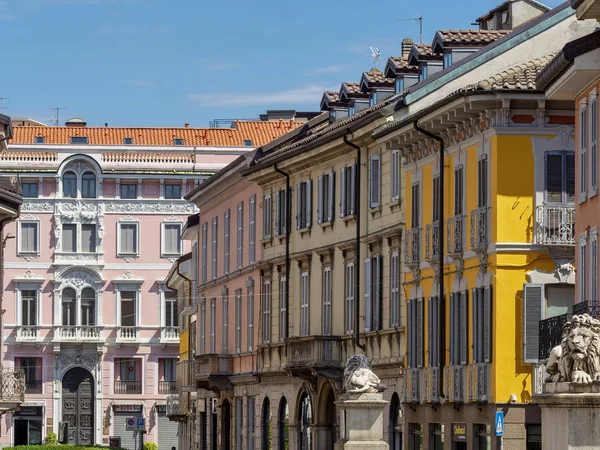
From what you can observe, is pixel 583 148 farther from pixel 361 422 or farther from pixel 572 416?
pixel 572 416

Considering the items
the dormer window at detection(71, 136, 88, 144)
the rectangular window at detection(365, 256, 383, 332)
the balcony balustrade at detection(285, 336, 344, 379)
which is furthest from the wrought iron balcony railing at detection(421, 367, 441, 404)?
the dormer window at detection(71, 136, 88, 144)

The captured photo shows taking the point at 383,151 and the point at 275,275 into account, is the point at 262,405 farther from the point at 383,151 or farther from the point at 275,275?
the point at 383,151

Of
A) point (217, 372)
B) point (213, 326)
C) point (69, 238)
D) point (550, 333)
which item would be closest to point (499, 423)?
point (550, 333)

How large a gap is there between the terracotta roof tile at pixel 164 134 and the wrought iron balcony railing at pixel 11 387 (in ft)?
170

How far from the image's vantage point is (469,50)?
51.4 m

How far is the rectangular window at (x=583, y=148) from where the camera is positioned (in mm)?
33188

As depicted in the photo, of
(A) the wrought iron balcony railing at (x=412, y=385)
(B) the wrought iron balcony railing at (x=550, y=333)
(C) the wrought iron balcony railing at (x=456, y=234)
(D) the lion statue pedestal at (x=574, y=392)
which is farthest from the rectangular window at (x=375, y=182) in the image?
(D) the lion statue pedestal at (x=574, y=392)

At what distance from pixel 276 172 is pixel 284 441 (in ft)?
29.7

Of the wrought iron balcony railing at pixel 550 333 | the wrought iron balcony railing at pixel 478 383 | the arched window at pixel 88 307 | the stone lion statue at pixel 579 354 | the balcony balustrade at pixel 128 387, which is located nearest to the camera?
the stone lion statue at pixel 579 354

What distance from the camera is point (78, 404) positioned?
105812mm

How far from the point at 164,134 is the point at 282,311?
48248 millimetres

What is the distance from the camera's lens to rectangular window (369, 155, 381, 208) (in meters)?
52.9

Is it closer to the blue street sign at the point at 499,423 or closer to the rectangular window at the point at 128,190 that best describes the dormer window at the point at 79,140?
the rectangular window at the point at 128,190

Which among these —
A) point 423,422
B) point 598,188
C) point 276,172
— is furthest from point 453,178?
point 276,172
